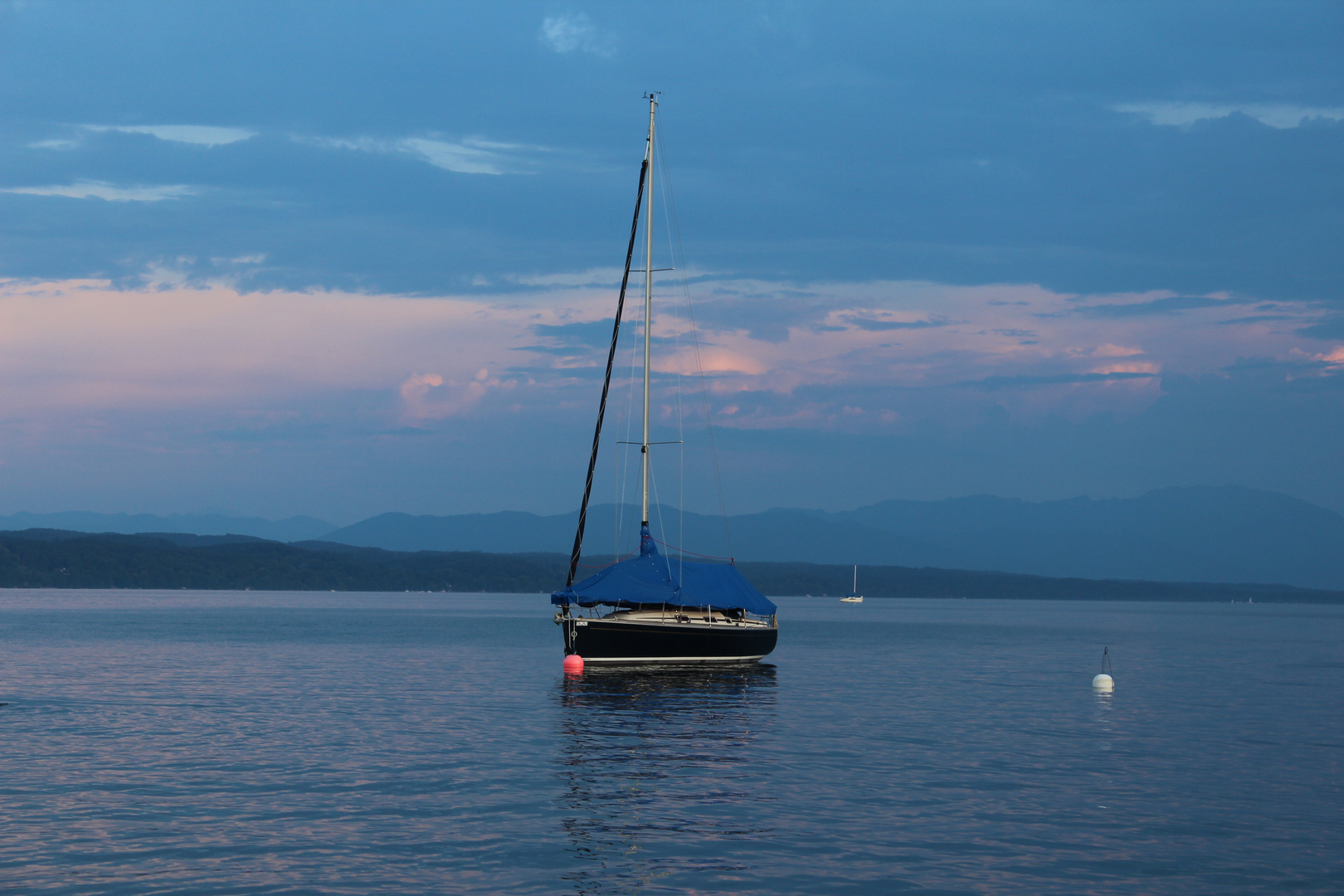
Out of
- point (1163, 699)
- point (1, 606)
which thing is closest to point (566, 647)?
point (1163, 699)

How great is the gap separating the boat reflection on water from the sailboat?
170cm

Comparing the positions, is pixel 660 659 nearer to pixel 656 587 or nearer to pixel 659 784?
pixel 656 587

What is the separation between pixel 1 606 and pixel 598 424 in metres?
157

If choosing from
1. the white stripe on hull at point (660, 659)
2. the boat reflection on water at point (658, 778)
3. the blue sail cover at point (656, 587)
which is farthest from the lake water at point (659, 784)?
the blue sail cover at point (656, 587)

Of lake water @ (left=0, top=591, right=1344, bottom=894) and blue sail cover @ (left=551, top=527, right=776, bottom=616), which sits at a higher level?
blue sail cover @ (left=551, top=527, right=776, bottom=616)

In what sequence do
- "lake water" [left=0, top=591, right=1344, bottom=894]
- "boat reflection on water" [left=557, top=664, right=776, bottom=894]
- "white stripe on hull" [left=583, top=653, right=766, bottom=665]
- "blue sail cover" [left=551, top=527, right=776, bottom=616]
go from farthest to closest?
"white stripe on hull" [left=583, top=653, right=766, bottom=665] < "blue sail cover" [left=551, top=527, right=776, bottom=616] < "boat reflection on water" [left=557, top=664, right=776, bottom=894] < "lake water" [left=0, top=591, right=1344, bottom=894]

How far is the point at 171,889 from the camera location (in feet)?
59.2

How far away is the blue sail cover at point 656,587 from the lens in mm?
53031

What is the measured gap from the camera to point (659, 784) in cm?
2805

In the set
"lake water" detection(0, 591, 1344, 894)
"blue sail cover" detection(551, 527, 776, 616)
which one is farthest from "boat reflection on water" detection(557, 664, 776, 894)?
"blue sail cover" detection(551, 527, 776, 616)

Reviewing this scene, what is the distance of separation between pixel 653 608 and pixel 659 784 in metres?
26.9

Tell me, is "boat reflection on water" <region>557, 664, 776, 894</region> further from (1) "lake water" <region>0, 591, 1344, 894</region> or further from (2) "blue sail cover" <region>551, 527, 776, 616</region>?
(2) "blue sail cover" <region>551, 527, 776, 616</region>

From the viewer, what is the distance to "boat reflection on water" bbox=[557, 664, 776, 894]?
66.8 ft

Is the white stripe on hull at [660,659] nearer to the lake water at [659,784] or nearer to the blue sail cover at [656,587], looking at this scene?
the lake water at [659,784]
